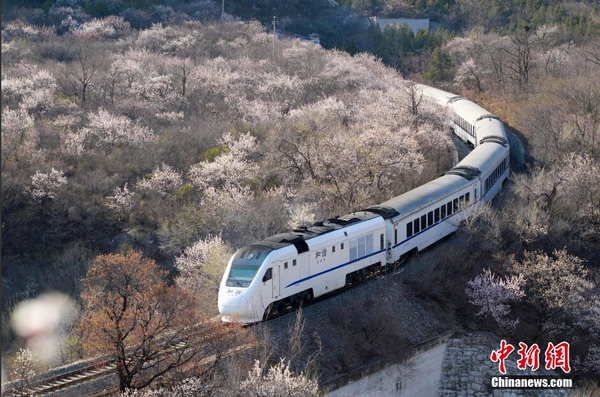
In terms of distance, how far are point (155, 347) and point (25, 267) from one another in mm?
15077

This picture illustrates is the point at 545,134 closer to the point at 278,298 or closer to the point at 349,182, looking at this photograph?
the point at 349,182

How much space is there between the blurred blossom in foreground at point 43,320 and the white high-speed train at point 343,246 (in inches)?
285

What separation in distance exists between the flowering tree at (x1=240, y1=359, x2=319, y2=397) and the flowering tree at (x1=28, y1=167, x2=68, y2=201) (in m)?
19.5

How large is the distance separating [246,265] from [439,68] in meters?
54.2

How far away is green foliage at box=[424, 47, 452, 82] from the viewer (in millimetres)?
68375

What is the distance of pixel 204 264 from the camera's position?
23969 mm

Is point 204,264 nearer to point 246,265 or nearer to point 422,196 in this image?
point 246,265

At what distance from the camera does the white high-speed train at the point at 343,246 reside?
18234 mm

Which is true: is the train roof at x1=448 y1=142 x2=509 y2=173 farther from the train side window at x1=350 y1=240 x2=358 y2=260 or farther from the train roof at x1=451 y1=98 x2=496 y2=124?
the train side window at x1=350 y1=240 x2=358 y2=260

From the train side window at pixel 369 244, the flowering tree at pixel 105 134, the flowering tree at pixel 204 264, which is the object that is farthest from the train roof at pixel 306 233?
the flowering tree at pixel 105 134

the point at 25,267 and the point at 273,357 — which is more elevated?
the point at 273,357

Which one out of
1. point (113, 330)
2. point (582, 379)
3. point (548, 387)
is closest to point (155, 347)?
point (113, 330)

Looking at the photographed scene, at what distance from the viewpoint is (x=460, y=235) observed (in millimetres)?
26922

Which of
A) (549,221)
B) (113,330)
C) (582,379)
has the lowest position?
(582,379)
